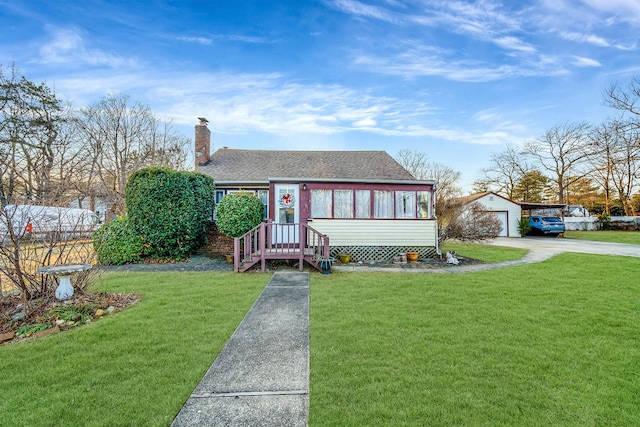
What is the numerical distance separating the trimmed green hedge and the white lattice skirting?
5390mm

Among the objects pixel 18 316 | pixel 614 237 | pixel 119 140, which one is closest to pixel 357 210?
pixel 18 316

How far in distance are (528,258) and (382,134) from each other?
40.4 ft

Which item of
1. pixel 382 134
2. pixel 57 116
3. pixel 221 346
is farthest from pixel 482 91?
pixel 57 116

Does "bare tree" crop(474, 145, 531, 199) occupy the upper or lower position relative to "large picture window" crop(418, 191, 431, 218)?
upper

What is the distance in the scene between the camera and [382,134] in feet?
65.9

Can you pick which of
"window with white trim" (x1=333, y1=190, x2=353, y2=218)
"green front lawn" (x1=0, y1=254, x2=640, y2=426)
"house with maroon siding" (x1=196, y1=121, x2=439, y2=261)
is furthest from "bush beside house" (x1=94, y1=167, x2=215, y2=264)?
"window with white trim" (x1=333, y1=190, x2=353, y2=218)

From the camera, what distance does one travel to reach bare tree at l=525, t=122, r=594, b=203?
27766 mm

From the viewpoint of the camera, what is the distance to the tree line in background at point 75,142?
610 inches

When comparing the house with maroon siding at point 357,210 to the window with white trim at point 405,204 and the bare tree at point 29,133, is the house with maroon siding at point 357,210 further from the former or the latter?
the bare tree at point 29,133

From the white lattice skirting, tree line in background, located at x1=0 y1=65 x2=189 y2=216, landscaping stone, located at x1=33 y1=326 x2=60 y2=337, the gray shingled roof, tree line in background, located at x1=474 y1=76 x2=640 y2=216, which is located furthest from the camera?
tree line in background, located at x1=474 y1=76 x2=640 y2=216

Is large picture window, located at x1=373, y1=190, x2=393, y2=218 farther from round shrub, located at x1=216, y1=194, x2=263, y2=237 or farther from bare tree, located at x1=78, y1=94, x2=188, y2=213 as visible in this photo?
bare tree, located at x1=78, y1=94, x2=188, y2=213

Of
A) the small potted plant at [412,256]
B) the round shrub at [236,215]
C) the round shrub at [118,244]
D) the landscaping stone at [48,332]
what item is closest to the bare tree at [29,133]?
the round shrub at [118,244]

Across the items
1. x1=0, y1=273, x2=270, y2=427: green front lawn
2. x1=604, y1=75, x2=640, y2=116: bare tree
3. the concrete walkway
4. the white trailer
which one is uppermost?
x1=604, y1=75, x2=640, y2=116: bare tree

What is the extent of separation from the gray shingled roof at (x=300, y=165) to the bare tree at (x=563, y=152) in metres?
25.7
